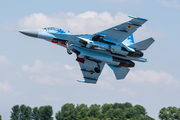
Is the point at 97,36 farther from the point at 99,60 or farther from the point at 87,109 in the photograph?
the point at 87,109

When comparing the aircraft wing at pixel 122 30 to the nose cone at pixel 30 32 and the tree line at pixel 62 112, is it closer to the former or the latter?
the nose cone at pixel 30 32

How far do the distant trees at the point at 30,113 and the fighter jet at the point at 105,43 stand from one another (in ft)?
148

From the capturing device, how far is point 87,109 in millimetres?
74938

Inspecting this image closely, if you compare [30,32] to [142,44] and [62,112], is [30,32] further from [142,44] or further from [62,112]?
[62,112]

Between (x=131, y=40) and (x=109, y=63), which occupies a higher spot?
(x=131, y=40)

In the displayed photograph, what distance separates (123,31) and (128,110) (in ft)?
157

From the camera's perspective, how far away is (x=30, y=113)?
76.1m

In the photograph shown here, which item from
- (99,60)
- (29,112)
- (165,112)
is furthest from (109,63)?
(29,112)

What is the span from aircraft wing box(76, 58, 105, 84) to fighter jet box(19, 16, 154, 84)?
0.77 m

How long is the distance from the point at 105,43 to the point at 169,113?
1558 inches

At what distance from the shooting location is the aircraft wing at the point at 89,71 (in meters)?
34.9

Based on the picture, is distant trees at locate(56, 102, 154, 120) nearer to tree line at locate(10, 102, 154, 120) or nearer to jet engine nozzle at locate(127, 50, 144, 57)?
tree line at locate(10, 102, 154, 120)

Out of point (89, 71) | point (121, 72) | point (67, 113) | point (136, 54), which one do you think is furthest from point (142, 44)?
point (67, 113)

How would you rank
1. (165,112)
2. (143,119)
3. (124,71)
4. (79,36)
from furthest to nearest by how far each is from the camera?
(143,119)
(165,112)
(124,71)
(79,36)
